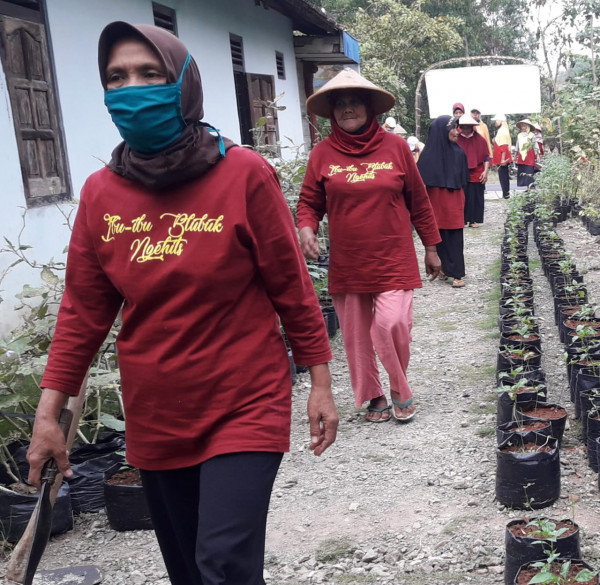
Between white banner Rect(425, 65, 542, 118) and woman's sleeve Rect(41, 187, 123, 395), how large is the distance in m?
22.3

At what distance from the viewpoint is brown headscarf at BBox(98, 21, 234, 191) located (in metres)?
2.10

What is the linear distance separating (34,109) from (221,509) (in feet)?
14.6

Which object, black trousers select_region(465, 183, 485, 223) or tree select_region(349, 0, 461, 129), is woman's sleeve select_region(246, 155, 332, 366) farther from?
tree select_region(349, 0, 461, 129)

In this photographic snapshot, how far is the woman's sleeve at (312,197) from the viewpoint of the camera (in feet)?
16.5

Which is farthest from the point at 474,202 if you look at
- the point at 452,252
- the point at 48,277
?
the point at 48,277

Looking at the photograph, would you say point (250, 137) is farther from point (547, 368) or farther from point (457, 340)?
point (547, 368)

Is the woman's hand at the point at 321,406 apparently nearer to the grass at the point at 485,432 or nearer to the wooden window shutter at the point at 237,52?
the grass at the point at 485,432

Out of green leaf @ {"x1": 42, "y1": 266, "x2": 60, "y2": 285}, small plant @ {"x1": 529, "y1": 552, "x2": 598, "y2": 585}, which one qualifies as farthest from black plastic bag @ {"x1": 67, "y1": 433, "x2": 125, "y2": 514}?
small plant @ {"x1": 529, "y1": 552, "x2": 598, "y2": 585}

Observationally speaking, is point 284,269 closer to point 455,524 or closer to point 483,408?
point 455,524

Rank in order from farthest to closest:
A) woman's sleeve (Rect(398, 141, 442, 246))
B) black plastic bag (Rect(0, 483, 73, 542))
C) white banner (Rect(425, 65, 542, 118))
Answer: white banner (Rect(425, 65, 542, 118)), woman's sleeve (Rect(398, 141, 442, 246)), black plastic bag (Rect(0, 483, 73, 542))

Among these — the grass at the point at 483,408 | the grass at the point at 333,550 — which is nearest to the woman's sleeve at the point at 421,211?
the grass at the point at 483,408

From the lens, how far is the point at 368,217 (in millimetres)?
4918

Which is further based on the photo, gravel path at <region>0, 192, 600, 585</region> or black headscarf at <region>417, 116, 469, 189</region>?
black headscarf at <region>417, 116, 469, 189</region>

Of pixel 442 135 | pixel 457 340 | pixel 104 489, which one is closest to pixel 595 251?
pixel 442 135
